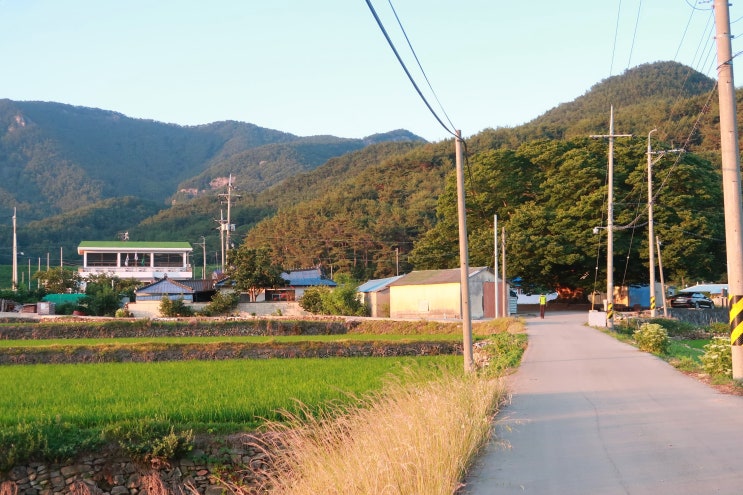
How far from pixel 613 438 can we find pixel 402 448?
3.20 metres

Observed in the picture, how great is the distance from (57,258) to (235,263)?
51.8 m

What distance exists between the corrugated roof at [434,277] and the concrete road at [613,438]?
25.9 meters

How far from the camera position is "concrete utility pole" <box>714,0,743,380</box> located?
1180 centimetres

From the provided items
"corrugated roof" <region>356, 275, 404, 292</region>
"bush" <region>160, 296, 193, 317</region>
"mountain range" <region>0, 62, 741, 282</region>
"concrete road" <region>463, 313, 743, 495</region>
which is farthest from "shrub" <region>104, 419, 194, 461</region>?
"corrugated roof" <region>356, 275, 404, 292</region>

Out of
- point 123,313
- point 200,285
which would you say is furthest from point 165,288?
point 123,313

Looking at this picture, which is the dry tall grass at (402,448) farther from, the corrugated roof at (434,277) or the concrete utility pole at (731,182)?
the corrugated roof at (434,277)

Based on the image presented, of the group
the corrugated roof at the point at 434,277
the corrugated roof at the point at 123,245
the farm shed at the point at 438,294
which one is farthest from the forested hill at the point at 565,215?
the corrugated roof at the point at 123,245

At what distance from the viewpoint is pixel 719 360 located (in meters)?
13.3

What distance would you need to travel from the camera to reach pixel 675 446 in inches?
300

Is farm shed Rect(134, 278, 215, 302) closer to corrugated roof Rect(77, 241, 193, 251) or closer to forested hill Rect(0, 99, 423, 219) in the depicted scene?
corrugated roof Rect(77, 241, 193, 251)

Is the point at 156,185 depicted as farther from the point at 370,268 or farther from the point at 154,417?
the point at 154,417

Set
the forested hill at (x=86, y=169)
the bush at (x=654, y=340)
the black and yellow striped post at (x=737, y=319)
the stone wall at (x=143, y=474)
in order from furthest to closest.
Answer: the forested hill at (x=86, y=169), the bush at (x=654, y=340), the black and yellow striped post at (x=737, y=319), the stone wall at (x=143, y=474)

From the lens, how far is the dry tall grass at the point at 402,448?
18.9ft

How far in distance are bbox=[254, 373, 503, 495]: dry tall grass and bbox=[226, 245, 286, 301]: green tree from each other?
38522mm
